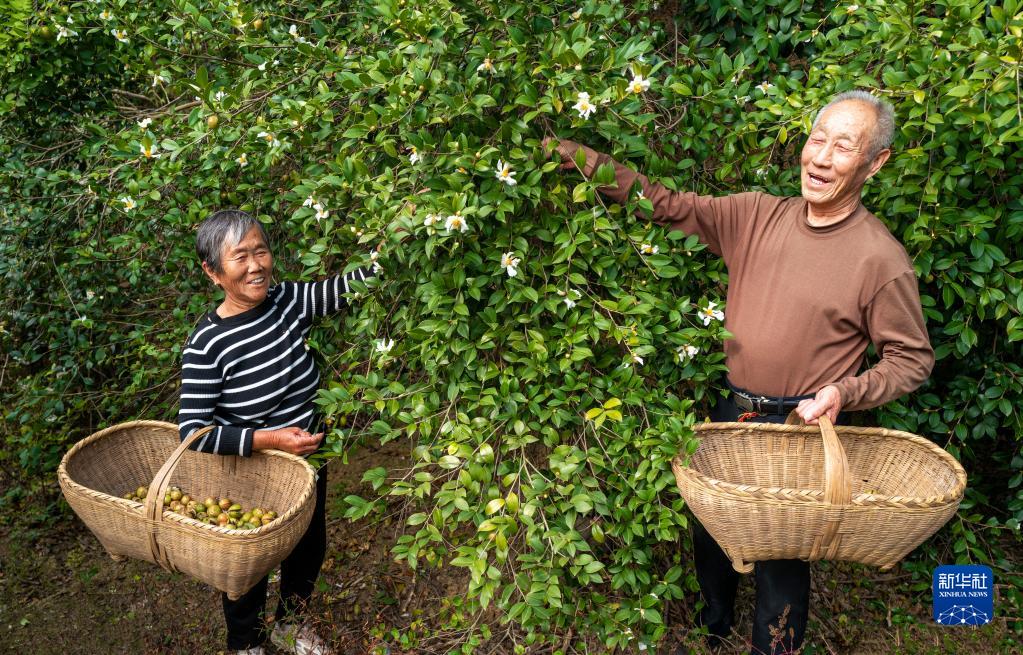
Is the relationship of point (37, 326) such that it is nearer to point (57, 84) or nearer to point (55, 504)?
point (55, 504)

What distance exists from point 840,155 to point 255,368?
1778 mm

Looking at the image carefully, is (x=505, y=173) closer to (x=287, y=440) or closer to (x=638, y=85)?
(x=638, y=85)

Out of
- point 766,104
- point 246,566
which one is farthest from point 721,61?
point 246,566

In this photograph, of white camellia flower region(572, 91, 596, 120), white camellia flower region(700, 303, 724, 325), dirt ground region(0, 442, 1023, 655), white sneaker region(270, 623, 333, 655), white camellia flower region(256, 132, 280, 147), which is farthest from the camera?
dirt ground region(0, 442, 1023, 655)

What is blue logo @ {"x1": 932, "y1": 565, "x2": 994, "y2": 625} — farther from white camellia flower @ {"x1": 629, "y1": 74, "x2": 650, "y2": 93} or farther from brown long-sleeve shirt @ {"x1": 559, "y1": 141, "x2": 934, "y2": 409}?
white camellia flower @ {"x1": 629, "y1": 74, "x2": 650, "y2": 93}

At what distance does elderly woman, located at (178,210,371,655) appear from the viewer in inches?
96.3

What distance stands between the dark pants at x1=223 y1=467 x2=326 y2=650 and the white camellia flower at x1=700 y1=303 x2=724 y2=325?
135 cm

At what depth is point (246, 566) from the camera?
Answer: 226 centimetres

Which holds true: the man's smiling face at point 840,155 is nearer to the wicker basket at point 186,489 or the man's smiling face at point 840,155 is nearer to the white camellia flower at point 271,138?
the white camellia flower at point 271,138

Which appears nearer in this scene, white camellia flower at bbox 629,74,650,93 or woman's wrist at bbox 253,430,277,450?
white camellia flower at bbox 629,74,650,93

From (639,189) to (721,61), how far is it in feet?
2.29

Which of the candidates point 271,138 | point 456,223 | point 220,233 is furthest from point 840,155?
point 220,233

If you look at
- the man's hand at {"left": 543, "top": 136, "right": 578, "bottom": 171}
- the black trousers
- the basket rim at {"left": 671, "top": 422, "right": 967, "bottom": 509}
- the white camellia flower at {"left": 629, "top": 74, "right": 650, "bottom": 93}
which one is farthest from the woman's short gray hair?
the black trousers

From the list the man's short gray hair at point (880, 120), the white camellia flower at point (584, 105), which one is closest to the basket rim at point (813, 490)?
the man's short gray hair at point (880, 120)
